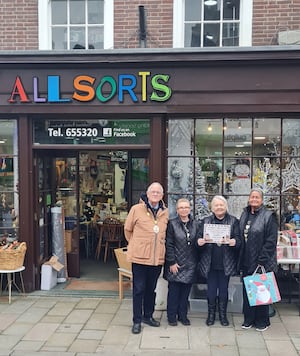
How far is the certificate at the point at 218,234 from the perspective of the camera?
5.20 metres

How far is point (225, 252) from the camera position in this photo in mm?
5246

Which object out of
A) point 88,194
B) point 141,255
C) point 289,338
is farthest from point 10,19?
point 289,338

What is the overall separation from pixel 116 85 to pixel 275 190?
2.96 metres

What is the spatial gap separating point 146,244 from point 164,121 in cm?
234

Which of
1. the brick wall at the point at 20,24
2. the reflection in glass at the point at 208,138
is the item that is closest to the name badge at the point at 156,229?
the reflection in glass at the point at 208,138

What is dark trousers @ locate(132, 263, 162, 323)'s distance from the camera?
204 inches

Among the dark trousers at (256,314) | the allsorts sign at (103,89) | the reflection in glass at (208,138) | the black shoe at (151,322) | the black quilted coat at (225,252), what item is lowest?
the black shoe at (151,322)

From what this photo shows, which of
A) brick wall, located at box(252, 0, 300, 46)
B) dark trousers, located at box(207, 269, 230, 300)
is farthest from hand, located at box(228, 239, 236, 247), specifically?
brick wall, located at box(252, 0, 300, 46)

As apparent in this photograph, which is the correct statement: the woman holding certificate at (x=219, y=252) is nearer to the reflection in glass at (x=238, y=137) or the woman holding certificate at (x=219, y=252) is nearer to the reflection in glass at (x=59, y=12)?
the reflection in glass at (x=238, y=137)

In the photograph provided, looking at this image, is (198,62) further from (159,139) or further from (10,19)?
(10,19)

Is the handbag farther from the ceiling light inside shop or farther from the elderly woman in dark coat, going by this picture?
the ceiling light inside shop

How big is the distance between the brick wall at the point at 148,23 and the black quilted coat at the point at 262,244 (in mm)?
3184

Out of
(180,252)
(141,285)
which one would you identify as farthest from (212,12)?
(141,285)

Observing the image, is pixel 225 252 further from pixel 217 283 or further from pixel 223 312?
pixel 223 312
